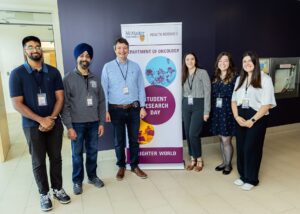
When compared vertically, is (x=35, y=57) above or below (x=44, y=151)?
above

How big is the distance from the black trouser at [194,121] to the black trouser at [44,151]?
5.02ft

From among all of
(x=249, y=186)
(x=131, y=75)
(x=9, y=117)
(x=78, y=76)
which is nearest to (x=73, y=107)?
(x=78, y=76)

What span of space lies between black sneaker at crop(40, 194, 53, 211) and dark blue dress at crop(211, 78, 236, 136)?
2.02 meters

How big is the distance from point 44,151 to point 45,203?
530 mm

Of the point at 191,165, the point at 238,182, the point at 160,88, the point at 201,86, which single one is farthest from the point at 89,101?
the point at 238,182

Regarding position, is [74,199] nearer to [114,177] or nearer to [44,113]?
[114,177]

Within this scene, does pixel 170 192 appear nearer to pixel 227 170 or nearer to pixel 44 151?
pixel 227 170

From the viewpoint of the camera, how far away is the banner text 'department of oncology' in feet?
9.93

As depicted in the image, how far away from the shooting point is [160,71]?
123 inches

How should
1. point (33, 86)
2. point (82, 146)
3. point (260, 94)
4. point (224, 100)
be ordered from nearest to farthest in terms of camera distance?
point (33, 86)
point (260, 94)
point (82, 146)
point (224, 100)

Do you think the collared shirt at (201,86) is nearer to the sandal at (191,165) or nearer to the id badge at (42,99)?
the sandal at (191,165)

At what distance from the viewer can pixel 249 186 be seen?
2.71 metres

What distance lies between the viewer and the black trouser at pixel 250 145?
2.55 m

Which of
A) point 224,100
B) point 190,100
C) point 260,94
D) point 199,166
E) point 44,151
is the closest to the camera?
point 44,151
